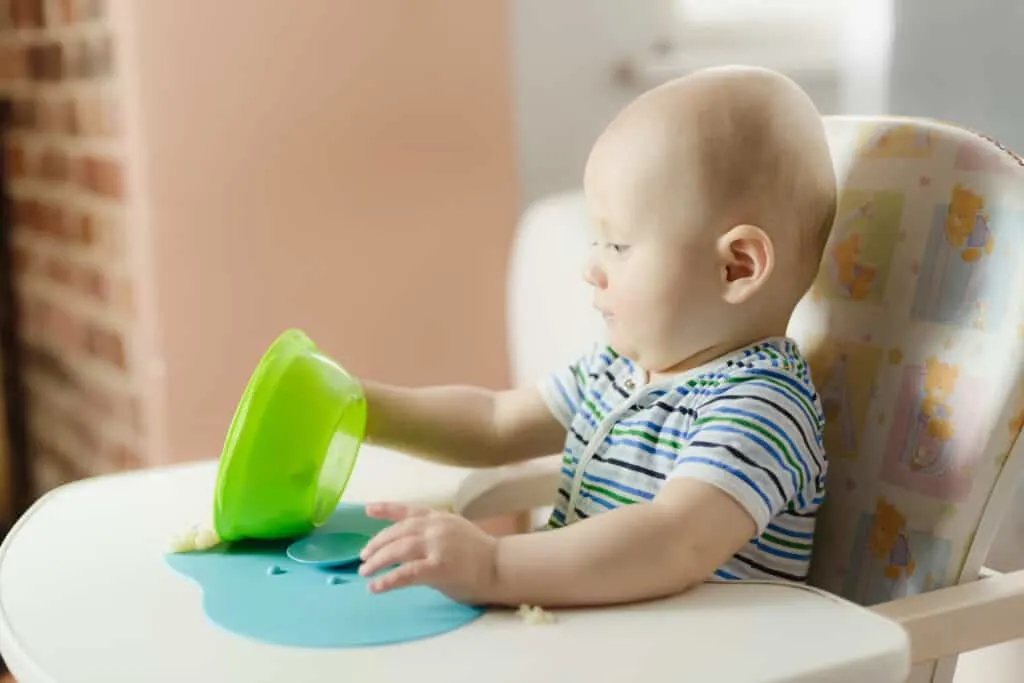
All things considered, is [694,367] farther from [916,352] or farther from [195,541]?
[195,541]

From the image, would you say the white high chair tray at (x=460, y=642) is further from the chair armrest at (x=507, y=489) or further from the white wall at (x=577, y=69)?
the white wall at (x=577, y=69)

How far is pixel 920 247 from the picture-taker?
832 millimetres

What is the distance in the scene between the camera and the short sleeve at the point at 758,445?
73 cm

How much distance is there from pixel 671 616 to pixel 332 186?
0.84m

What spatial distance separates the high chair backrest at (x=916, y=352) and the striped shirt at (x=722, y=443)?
47 mm

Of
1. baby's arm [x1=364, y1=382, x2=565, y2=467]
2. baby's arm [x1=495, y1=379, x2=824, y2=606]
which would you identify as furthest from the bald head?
baby's arm [x1=364, y1=382, x2=565, y2=467]

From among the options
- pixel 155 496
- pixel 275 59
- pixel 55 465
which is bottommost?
pixel 55 465

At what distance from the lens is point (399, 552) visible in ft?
2.23

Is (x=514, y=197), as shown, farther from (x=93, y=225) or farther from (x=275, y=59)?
(x=93, y=225)

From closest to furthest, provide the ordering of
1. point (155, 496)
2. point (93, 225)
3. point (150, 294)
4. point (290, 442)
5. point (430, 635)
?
point (430, 635) → point (290, 442) → point (155, 496) → point (150, 294) → point (93, 225)

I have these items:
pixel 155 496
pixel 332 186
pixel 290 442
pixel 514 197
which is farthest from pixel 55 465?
pixel 290 442

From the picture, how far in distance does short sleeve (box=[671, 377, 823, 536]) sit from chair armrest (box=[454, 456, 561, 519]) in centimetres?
23

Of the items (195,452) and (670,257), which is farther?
(195,452)

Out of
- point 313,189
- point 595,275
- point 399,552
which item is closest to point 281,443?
point 399,552
